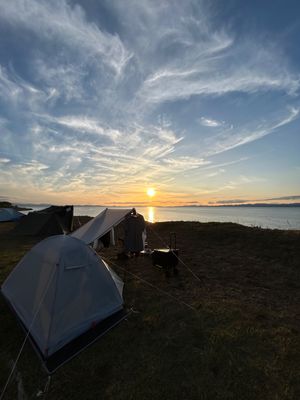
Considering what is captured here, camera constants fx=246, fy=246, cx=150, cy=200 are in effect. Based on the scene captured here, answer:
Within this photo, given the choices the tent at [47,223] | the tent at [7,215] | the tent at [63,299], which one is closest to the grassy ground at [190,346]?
the tent at [63,299]

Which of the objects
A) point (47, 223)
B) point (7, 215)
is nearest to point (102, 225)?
point (47, 223)

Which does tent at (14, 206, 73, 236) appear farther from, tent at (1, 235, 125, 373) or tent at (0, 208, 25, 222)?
tent at (1, 235, 125, 373)

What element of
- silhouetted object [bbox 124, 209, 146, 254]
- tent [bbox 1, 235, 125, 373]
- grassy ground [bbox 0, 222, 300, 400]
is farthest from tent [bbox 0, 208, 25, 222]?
tent [bbox 1, 235, 125, 373]

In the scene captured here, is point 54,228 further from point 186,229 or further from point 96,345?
point 96,345

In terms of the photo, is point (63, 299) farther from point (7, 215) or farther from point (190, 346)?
point (7, 215)

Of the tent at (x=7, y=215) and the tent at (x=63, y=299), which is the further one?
the tent at (x=7, y=215)

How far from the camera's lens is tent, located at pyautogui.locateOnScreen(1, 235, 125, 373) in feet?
15.9

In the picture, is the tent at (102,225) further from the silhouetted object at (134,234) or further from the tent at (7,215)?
the tent at (7,215)

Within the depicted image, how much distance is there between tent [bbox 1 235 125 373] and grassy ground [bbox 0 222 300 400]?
30 cm

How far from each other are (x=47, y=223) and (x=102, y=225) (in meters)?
11.3

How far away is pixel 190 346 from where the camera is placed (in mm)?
4996

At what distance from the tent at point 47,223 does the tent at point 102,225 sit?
9098 mm

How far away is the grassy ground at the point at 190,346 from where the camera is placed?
3957 millimetres

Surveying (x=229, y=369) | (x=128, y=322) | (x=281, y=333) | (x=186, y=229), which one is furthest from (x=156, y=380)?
(x=186, y=229)
